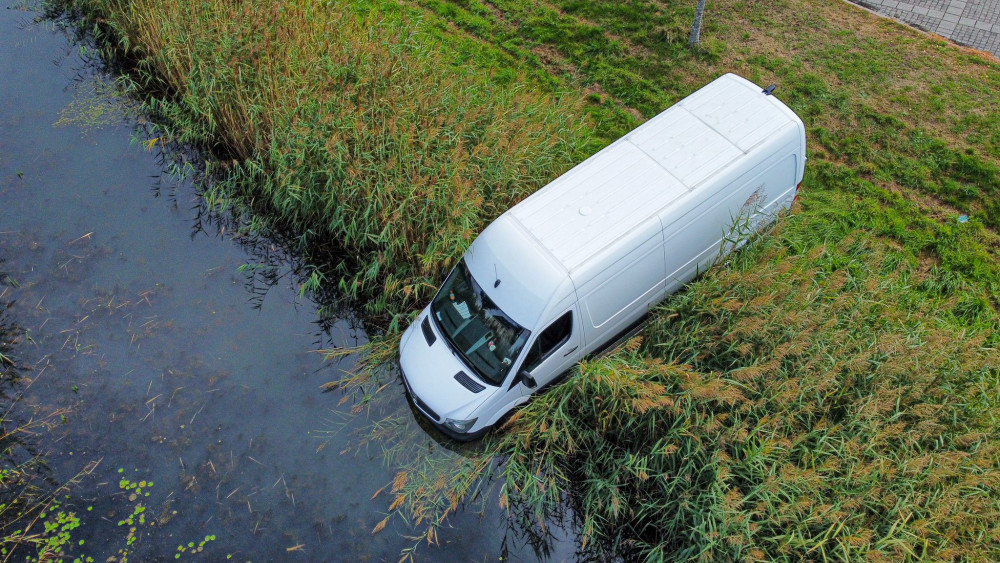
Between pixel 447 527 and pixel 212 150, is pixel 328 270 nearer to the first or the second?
pixel 212 150

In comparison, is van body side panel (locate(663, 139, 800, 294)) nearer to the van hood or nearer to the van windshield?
the van windshield

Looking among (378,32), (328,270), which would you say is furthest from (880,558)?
(378,32)

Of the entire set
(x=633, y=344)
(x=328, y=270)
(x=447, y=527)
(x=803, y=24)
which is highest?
(x=803, y=24)

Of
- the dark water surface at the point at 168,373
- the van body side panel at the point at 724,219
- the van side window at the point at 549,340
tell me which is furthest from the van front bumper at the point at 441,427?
the van body side panel at the point at 724,219

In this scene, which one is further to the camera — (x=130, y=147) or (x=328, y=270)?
(x=130, y=147)

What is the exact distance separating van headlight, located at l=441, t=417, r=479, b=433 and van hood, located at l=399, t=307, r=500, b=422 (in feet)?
0.20

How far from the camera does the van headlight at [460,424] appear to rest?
6.92m

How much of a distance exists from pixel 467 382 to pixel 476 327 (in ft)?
2.09

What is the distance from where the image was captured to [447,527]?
22.8ft

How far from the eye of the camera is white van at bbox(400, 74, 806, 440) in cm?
678

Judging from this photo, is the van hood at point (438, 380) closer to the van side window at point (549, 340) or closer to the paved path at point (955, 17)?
the van side window at point (549, 340)

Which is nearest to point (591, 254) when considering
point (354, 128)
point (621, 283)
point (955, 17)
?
point (621, 283)

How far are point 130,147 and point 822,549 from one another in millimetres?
11372

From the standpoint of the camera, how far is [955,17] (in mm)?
11492
